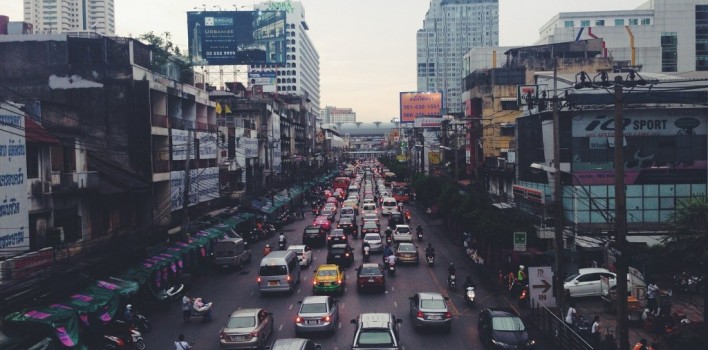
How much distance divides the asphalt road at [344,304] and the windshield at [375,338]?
2.93 metres

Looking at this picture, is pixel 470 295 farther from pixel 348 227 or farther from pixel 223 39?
pixel 223 39

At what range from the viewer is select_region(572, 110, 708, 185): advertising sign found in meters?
35.2

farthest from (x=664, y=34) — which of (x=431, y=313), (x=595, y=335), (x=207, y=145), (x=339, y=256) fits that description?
(x=431, y=313)

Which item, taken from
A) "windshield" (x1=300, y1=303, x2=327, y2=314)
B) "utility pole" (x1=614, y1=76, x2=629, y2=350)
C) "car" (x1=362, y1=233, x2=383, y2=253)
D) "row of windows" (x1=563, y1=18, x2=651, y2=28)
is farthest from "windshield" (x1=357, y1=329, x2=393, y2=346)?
"row of windows" (x1=563, y1=18, x2=651, y2=28)

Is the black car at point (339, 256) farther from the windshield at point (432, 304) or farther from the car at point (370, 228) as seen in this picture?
the windshield at point (432, 304)

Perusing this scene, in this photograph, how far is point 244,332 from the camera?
68.6ft

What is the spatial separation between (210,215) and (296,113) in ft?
226

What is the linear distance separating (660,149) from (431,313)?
20.2 metres

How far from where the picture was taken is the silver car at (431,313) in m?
23.0

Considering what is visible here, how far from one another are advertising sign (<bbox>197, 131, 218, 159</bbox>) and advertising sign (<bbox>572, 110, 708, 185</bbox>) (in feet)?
84.3

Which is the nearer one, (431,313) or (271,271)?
(431,313)

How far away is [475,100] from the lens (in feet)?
223

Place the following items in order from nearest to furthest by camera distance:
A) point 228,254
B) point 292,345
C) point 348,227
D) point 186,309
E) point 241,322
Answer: point 292,345
point 241,322
point 186,309
point 228,254
point 348,227

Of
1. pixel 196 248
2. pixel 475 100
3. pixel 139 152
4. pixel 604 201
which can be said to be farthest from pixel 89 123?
pixel 475 100
